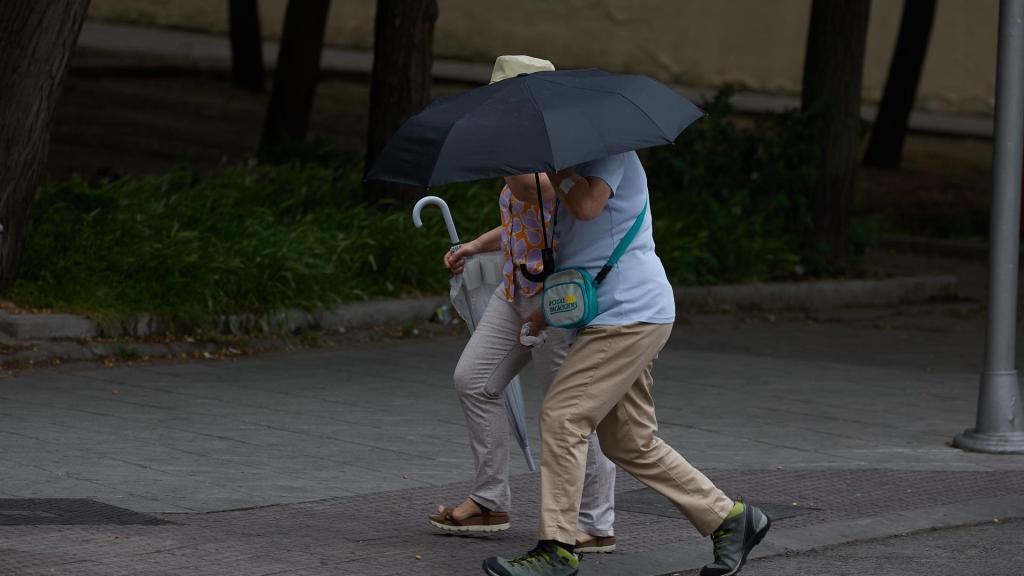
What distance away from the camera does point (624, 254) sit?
5820 mm

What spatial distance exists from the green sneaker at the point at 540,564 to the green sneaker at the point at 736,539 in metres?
0.50

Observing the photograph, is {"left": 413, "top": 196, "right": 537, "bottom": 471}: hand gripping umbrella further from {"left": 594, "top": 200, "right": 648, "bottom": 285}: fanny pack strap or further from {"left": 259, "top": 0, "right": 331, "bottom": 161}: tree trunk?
{"left": 259, "top": 0, "right": 331, "bottom": 161}: tree trunk

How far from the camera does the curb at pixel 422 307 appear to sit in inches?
411

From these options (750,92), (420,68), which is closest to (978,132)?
(750,92)

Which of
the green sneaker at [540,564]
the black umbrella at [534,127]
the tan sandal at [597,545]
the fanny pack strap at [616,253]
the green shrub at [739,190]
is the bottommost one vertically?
the tan sandal at [597,545]

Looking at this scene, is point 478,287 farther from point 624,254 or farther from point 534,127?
point 534,127

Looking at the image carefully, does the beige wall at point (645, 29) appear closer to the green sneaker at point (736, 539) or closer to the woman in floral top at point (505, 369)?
the woman in floral top at point (505, 369)

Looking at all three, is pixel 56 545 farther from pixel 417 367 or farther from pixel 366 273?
pixel 366 273

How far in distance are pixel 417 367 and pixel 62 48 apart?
2.87 meters

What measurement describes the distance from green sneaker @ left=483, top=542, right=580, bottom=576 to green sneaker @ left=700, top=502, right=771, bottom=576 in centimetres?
50

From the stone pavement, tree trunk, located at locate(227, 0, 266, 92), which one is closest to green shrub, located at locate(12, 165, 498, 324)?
the stone pavement

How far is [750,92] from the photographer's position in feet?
93.7

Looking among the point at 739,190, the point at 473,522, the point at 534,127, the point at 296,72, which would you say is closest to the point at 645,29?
the point at 296,72

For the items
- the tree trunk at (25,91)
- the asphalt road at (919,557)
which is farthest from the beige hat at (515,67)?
the tree trunk at (25,91)
